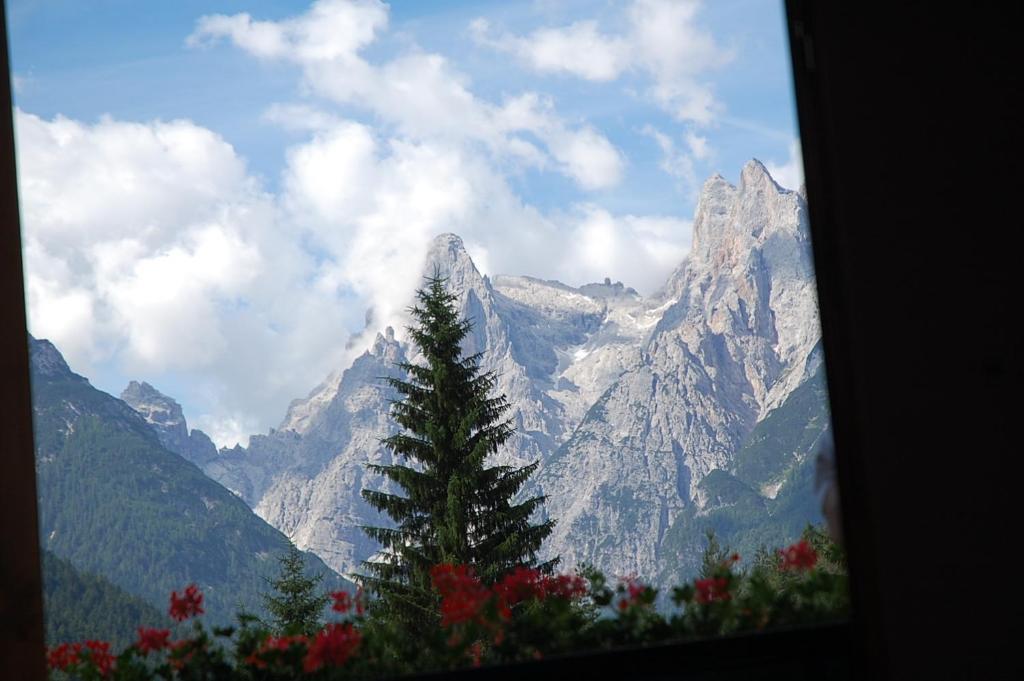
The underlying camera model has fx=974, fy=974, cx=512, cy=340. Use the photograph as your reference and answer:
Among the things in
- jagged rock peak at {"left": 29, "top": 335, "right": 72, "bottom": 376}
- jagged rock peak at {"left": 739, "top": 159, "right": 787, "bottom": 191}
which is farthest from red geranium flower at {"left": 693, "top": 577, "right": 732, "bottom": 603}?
jagged rock peak at {"left": 739, "top": 159, "right": 787, "bottom": 191}

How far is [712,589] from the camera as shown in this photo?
72.6 inches

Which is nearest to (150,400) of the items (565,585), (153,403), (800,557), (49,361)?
(153,403)

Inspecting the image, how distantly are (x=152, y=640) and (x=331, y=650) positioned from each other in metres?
0.45

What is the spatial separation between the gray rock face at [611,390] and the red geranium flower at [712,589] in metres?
32.1

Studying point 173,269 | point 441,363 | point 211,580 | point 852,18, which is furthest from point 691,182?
point 852,18

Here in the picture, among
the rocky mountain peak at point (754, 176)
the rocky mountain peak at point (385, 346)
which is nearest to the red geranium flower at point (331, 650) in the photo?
the rocky mountain peak at point (754, 176)

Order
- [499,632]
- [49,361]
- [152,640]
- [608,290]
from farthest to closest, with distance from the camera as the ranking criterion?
[608,290] < [49,361] < [152,640] < [499,632]

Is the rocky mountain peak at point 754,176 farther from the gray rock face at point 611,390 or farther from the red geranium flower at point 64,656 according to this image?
the red geranium flower at point 64,656

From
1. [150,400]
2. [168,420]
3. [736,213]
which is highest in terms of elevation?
[736,213]

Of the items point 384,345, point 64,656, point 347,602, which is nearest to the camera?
point 64,656

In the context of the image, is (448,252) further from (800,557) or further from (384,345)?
(800,557)

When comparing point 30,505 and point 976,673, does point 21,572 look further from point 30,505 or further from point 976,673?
point 976,673

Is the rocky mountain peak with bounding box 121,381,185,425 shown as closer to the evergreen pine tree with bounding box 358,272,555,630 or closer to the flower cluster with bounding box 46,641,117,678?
the evergreen pine tree with bounding box 358,272,555,630

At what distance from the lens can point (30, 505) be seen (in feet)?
3.74
